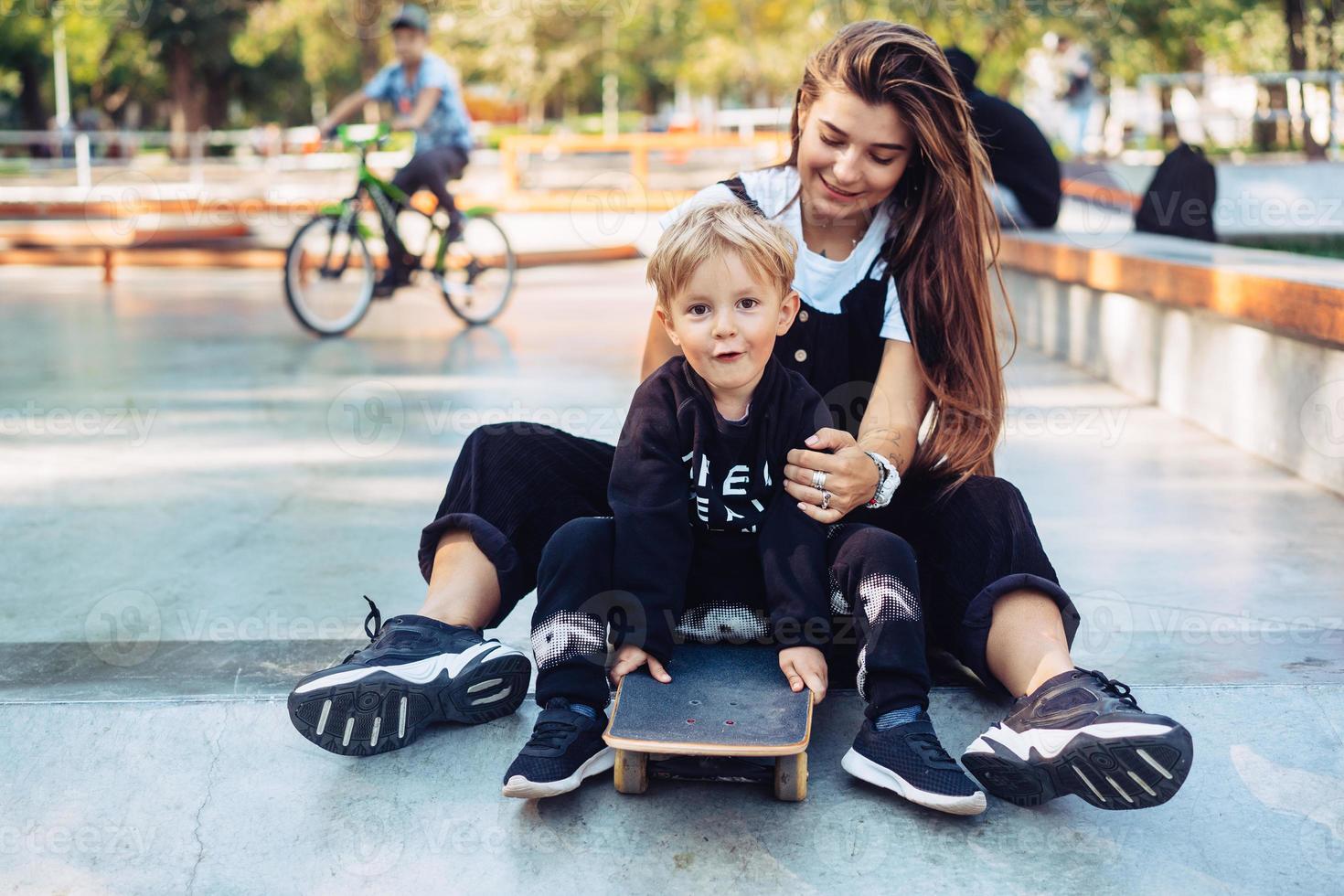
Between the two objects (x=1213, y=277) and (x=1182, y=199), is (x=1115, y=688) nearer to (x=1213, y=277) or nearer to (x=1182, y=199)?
(x=1213, y=277)

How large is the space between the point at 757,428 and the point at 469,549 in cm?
62

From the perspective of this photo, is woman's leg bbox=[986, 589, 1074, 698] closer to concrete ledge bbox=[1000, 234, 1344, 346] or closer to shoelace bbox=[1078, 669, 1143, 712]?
shoelace bbox=[1078, 669, 1143, 712]

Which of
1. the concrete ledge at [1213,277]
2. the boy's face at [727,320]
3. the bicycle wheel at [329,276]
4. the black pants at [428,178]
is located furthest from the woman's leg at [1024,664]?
the black pants at [428,178]

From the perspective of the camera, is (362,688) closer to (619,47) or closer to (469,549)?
(469,549)

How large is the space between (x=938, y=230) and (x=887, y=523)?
0.62m

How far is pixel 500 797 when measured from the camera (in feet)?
7.80

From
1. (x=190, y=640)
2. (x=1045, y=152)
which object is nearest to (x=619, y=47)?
(x=1045, y=152)

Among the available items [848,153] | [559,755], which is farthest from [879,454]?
[559,755]

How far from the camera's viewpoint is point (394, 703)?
2.44m

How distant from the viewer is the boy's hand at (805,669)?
2.42m

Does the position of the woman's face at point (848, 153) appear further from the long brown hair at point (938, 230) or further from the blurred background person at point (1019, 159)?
the blurred background person at point (1019, 159)

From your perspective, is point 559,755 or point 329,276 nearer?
point 559,755

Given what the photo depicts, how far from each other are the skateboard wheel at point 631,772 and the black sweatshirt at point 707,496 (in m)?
0.21

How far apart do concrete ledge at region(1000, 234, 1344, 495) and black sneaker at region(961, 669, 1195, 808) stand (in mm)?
2254
